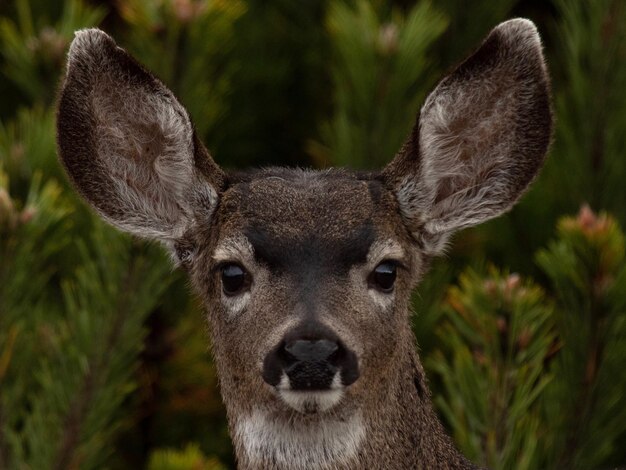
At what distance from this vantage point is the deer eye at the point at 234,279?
5.44 meters

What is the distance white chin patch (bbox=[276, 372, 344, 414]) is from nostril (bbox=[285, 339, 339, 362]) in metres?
0.10

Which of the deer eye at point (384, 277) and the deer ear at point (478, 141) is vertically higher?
the deer ear at point (478, 141)

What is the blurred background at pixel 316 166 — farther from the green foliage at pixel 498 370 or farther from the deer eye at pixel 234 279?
the deer eye at pixel 234 279

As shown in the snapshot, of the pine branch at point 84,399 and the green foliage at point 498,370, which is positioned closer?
the green foliage at point 498,370

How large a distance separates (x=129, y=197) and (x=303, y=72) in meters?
2.01

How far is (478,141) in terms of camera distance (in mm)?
5832

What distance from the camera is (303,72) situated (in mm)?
7680

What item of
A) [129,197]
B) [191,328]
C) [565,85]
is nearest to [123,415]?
[191,328]

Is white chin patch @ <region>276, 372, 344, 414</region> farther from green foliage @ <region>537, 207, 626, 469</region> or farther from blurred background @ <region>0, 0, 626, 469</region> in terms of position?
green foliage @ <region>537, 207, 626, 469</region>

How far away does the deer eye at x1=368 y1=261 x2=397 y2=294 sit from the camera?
542 cm

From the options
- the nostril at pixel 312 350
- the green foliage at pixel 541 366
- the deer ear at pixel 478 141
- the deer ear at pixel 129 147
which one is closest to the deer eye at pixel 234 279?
the deer ear at pixel 129 147

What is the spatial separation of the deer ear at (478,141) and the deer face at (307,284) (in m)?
0.13

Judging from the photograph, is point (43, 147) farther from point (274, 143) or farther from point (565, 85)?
point (565, 85)

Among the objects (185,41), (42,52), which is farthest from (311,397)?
(42,52)
